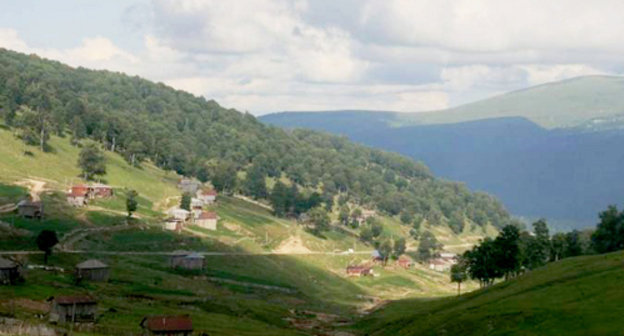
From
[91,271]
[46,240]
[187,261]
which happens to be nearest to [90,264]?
[91,271]

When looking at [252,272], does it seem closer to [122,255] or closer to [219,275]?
[219,275]

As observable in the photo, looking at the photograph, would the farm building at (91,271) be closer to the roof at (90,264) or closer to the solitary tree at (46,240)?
the roof at (90,264)

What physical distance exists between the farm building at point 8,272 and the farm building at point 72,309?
2221 cm

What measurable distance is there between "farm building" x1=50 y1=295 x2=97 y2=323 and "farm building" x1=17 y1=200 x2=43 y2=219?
91.0 m

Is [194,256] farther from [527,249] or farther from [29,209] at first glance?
[527,249]

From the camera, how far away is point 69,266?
148m

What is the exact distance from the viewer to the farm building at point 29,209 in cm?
18050

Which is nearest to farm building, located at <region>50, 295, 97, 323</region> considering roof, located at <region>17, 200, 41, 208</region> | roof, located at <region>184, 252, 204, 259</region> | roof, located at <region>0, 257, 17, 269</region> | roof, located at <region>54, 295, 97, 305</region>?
roof, located at <region>54, 295, 97, 305</region>

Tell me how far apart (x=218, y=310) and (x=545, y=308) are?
58.8 meters

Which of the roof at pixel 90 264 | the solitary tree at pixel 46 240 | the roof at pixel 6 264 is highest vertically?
the solitary tree at pixel 46 240

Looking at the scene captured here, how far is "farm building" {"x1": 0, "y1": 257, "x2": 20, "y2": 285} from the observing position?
115m

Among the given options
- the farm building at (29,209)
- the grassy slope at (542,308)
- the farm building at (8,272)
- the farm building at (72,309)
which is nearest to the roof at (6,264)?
the farm building at (8,272)

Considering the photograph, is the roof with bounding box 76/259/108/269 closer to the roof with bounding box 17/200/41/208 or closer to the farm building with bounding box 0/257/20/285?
the farm building with bounding box 0/257/20/285

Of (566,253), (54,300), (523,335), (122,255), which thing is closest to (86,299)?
(54,300)
